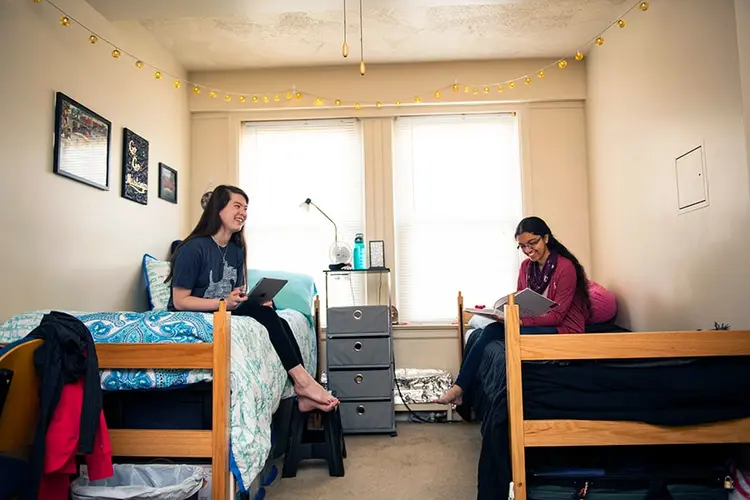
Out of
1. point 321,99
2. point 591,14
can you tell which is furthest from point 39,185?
point 591,14

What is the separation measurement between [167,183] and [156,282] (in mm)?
778

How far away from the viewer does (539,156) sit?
3951 millimetres

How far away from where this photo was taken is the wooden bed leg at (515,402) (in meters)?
1.65

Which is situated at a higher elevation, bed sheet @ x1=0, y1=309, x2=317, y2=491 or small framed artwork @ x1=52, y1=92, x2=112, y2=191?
small framed artwork @ x1=52, y1=92, x2=112, y2=191

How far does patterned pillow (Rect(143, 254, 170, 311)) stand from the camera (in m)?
3.12

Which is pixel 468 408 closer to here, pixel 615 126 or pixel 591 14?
pixel 615 126

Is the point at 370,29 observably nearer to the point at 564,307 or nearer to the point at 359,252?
the point at 359,252

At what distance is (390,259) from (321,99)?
127cm

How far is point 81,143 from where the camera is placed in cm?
262

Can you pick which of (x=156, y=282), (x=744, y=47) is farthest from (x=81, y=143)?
(x=744, y=47)

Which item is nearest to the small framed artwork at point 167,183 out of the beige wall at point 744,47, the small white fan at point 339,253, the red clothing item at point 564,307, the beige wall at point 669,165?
the small white fan at point 339,253

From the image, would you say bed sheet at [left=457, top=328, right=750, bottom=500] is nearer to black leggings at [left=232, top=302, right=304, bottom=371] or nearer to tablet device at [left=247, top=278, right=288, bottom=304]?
black leggings at [left=232, top=302, right=304, bottom=371]

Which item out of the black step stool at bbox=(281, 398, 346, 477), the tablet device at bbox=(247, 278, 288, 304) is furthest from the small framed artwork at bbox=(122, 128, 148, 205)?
the black step stool at bbox=(281, 398, 346, 477)

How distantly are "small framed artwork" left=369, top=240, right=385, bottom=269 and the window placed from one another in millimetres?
263
